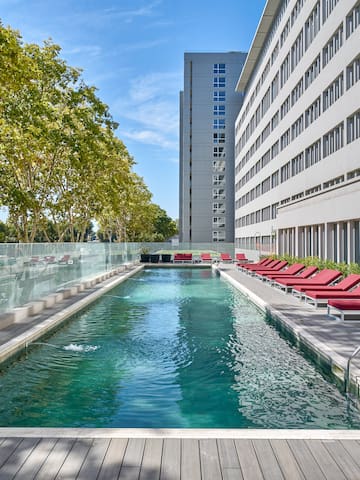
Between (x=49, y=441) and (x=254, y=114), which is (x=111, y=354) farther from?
(x=254, y=114)

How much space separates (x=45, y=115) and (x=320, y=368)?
14.5m

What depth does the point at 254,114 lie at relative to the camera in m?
49.8

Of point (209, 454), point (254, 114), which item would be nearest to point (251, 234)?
point (254, 114)

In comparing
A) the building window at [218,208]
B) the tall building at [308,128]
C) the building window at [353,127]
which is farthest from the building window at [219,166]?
the building window at [353,127]

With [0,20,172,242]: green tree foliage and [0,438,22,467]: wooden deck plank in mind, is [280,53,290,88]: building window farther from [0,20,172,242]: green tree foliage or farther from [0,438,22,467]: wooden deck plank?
[0,438,22,467]: wooden deck plank

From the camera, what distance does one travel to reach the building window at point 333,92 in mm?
22986

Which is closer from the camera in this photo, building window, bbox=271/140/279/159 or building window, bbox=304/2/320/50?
building window, bbox=304/2/320/50

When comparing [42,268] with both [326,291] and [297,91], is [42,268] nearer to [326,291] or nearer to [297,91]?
[326,291]

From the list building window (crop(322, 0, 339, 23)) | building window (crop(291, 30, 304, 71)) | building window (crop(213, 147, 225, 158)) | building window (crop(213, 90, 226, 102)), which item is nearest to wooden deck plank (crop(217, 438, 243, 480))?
building window (crop(322, 0, 339, 23))

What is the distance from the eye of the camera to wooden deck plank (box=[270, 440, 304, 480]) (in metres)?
3.98

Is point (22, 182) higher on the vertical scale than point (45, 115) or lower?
lower

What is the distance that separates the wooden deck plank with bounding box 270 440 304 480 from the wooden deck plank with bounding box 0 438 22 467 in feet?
8.11

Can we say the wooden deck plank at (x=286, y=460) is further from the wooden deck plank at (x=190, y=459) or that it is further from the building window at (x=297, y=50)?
the building window at (x=297, y=50)

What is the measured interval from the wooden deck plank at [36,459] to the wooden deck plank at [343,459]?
8.70 ft
